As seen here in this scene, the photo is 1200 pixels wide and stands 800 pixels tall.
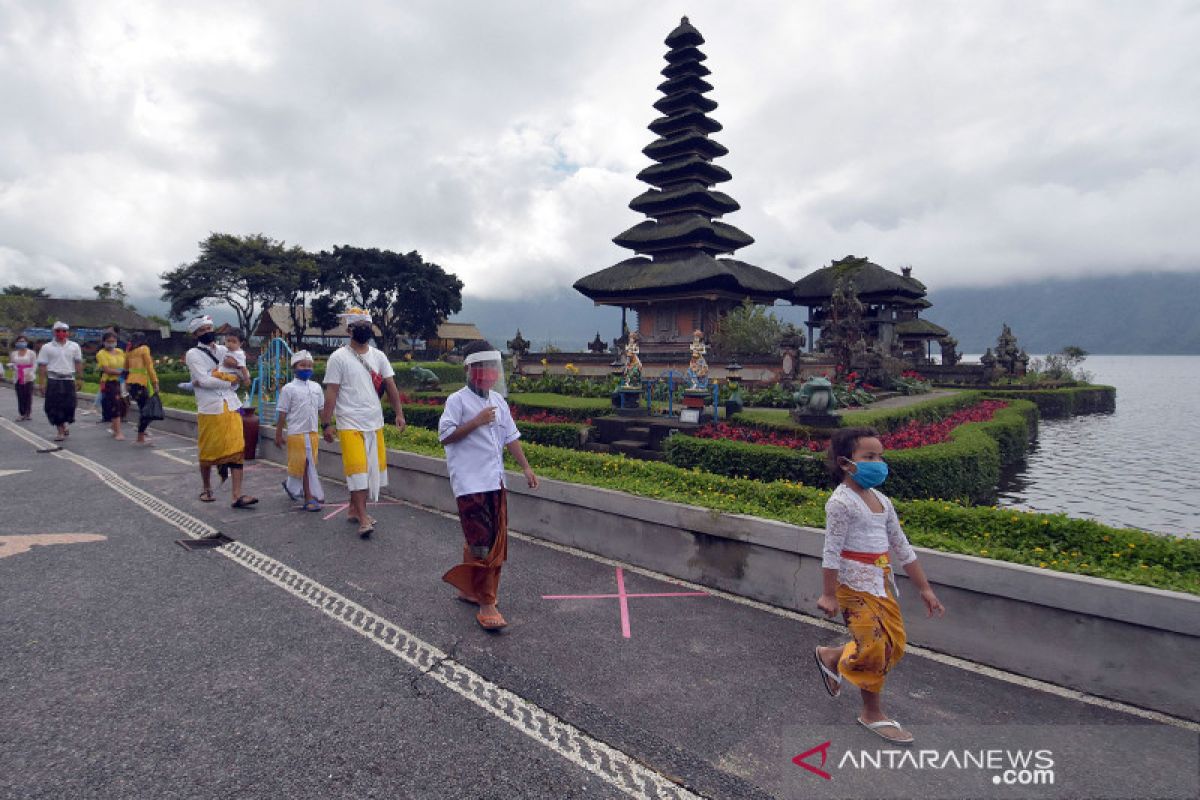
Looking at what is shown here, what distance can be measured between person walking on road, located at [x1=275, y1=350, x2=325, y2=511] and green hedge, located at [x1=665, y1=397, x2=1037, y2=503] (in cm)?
509

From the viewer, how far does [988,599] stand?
4.14 meters

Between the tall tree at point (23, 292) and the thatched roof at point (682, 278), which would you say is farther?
the tall tree at point (23, 292)

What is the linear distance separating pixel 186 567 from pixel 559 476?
3644mm

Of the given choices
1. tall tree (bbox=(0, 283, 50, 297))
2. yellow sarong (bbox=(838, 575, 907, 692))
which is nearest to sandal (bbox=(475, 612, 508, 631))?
yellow sarong (bbox=(838, 575, 907, 692))

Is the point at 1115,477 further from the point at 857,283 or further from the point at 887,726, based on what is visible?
the point at 857,283

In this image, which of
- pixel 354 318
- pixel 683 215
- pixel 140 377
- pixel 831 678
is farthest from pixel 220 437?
pixel 683 215

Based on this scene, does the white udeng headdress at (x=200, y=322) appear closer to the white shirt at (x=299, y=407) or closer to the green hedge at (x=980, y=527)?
the white shirt at (x=299, y=407)

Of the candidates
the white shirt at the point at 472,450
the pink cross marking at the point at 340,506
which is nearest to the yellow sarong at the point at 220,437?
the pink cross marking at the point at 340,506

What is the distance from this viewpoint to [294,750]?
10.1ft

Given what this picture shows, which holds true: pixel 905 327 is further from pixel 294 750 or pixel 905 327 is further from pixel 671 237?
pixel 294 750

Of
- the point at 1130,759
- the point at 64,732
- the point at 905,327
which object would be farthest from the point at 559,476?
the point at 905,327

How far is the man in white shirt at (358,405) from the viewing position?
21.9 feet

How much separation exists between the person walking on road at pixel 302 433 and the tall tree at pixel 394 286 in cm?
5022

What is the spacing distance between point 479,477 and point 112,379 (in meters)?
13.5
